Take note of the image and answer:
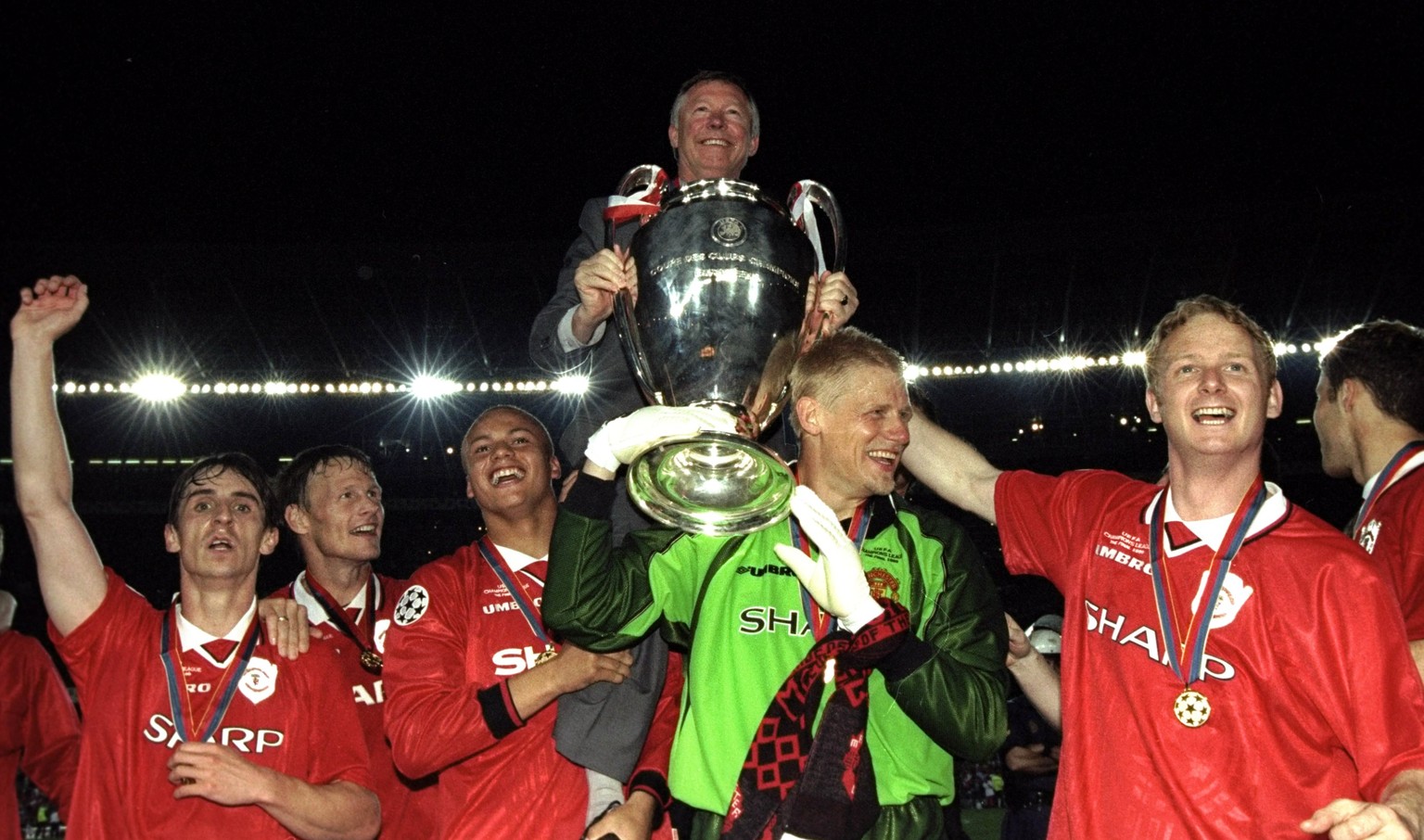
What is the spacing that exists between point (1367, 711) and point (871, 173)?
25.6 feet

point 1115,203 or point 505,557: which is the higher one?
point 1115,203

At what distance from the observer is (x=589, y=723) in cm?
257

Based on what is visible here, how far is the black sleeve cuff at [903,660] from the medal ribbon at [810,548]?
0.19 meters

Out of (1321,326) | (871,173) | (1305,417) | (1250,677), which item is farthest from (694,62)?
Answer: (1305,417)

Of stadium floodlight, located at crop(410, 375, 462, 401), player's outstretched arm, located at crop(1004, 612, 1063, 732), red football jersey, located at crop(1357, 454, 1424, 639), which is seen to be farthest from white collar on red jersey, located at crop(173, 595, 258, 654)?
stadium floodlight, located at crop(410, 375, 462, 401)

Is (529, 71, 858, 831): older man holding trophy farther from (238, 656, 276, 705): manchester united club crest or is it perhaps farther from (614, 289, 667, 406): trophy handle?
(238, 656, 276, 705): manchester united club crest

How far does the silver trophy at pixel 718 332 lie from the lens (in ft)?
6.49

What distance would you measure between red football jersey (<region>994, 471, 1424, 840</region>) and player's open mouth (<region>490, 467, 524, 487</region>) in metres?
1.50

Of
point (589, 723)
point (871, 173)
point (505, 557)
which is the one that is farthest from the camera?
point (871, 173)

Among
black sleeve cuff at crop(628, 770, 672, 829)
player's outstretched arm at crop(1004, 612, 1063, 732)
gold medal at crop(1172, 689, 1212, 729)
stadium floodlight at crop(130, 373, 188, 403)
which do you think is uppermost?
stadium floodlight at crop(130, 373, 188, 403)

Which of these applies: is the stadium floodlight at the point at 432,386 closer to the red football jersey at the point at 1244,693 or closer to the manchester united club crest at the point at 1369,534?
the manchester united club crest at the point at 1369,534

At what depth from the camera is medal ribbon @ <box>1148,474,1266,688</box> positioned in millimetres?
2113

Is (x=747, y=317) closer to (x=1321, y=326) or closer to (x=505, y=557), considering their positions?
(x=505, y=557)

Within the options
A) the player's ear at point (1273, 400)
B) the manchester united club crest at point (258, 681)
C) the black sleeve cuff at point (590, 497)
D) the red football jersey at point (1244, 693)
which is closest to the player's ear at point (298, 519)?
the manchester united club crest at point (258, 681)
